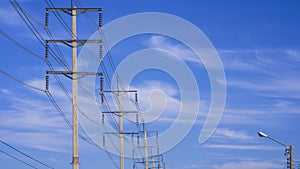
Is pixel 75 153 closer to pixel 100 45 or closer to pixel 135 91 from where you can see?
pixel 100 45

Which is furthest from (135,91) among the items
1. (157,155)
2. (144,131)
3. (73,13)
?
(157,155)

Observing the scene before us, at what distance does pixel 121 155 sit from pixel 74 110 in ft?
98.1

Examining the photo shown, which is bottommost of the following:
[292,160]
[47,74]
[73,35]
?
[292,160]

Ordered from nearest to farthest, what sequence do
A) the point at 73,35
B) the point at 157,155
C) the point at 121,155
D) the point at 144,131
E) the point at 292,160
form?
the point at 73,35, the point at 292,160, the point at 121,155, the point at 144,131, the point at 157,155

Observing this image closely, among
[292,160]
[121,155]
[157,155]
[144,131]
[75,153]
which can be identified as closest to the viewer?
[75,153]

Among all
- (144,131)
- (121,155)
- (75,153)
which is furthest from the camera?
(144,131)

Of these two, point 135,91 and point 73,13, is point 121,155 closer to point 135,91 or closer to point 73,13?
point 135,91

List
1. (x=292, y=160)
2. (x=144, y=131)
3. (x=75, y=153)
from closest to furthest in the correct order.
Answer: (x=75, y=153) → (x=292, y=160) → (x=144, y=131)

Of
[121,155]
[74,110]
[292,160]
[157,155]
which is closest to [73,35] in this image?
[74,110]

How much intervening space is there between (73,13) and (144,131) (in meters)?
69.2

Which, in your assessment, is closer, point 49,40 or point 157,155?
point 49,40

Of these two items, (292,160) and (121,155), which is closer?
(292,160)

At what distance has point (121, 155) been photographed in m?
74.5

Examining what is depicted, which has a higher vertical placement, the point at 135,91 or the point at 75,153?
the point at 135,91
